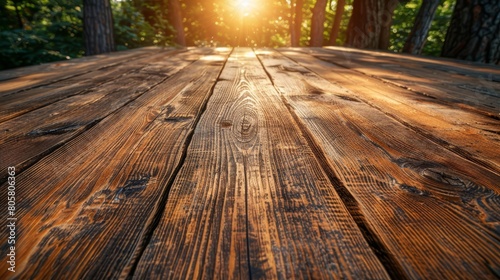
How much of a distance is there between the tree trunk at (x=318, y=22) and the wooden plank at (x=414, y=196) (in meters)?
7.65

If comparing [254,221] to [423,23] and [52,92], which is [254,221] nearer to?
[52,92]

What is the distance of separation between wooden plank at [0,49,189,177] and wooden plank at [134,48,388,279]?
45cm

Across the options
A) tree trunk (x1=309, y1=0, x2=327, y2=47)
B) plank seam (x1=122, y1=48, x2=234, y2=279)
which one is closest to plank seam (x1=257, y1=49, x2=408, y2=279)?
plank seam (x1=122, y1=48, x2=234, y2=279)

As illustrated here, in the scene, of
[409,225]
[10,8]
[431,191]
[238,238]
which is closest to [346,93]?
[431,191]

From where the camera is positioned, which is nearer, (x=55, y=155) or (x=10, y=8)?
(x=55, y=155)

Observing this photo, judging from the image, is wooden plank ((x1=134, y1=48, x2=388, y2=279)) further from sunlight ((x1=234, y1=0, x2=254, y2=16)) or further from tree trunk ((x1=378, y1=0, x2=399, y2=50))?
sunlight ((x1=234, y1=0, x2=254, y2=16))

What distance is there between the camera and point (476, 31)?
311 centimetres

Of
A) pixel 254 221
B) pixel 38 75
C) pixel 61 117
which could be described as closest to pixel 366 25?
pixel 38 75

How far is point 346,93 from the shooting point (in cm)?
148

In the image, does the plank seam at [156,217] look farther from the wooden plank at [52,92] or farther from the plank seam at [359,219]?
the wooden plank at [52,92]

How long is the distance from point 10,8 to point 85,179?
11416 millimetres

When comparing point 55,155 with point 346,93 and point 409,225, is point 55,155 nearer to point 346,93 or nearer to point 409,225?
point 409,225

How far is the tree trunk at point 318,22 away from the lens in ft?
25.8

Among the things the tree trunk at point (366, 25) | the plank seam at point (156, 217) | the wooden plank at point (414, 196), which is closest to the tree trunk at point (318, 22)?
the tree trunk at point (366, 25)
